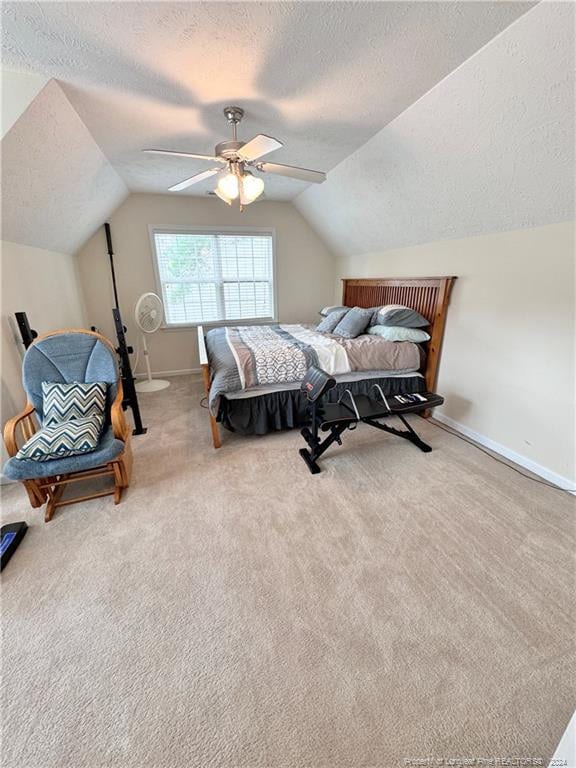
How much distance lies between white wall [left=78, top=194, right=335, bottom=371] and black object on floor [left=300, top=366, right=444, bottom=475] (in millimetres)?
2846

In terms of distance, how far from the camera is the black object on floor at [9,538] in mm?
1608

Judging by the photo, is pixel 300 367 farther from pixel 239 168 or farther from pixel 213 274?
pixel 213 274

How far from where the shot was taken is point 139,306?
12.0ft

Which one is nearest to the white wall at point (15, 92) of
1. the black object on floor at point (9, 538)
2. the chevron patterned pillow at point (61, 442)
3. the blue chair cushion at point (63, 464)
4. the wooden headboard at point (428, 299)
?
the chevron patterned pillow at point (61, 442)

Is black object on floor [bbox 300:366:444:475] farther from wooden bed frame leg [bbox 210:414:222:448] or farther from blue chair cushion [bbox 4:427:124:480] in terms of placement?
blue chair cushion [bbox 4:427:124:480]

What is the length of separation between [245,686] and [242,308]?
14.5 feet

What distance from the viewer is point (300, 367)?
2844 millimetres

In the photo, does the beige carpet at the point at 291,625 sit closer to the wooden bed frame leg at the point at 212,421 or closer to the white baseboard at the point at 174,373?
the wooden bed frame leg at the point at 212,421

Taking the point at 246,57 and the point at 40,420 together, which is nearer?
the point at 246,57

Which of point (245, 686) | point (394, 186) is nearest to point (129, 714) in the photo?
point (245, 686)

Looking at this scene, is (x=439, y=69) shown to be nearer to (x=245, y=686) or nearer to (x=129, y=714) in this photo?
(x=245, y=686)

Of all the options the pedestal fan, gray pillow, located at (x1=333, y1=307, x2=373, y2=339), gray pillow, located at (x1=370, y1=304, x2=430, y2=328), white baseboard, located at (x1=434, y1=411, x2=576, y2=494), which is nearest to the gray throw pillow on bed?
gray pillow, located at (x1=333, y1=307, x2=373, y2=339)

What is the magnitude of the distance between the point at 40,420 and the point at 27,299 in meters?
1.14

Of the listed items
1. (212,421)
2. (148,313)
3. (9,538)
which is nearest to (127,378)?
(212,421)
